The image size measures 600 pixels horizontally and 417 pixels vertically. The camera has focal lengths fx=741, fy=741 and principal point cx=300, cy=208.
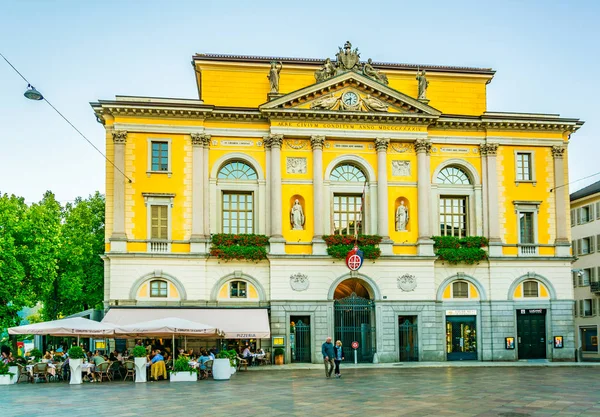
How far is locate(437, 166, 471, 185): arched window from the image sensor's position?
45.3 m

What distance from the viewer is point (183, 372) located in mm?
30562

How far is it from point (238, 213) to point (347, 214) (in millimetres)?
6482

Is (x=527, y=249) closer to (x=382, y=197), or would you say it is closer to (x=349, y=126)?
(x=382, y=197)

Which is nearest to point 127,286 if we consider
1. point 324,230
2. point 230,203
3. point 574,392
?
point 230,203

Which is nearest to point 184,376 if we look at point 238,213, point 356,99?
point 238,213

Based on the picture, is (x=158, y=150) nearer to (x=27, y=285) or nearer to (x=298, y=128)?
(x=298, y=128)

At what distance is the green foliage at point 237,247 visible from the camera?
41594mm

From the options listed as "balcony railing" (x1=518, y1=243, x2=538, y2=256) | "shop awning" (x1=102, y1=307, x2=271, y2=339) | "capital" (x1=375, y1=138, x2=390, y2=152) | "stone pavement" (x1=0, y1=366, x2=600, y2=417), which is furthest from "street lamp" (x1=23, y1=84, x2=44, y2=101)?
"balcony railing" (x1=518, y1=243, x2=538, y2=256)

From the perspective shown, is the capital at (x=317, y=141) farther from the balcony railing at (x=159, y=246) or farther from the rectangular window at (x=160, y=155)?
the balcony railing at (x=159, y=246)

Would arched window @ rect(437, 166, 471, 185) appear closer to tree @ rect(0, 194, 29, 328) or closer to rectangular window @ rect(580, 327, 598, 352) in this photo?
rectangular window @ rect(580, 327, 598, 352)

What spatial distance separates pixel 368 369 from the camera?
37.4 meters

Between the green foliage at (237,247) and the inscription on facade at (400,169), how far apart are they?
9207 millimetres

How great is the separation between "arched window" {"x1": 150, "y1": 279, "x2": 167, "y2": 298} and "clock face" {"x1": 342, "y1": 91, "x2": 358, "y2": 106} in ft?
49.2

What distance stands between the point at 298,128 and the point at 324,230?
6.16 meters
